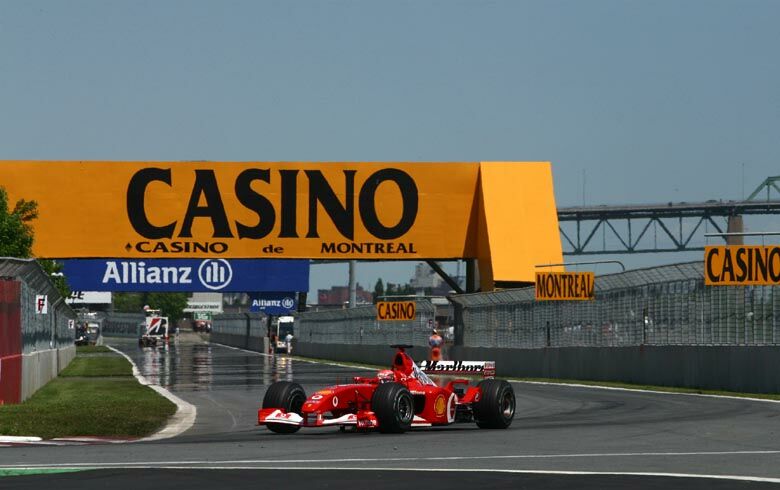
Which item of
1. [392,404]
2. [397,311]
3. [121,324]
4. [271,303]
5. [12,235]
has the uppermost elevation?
[12,235]

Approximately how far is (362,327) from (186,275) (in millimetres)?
15695

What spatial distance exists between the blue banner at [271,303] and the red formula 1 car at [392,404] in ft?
229

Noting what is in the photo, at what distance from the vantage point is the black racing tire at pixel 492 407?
62.6 ft

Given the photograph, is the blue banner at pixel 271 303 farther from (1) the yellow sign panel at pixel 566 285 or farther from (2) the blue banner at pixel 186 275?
(1) the yellow sign panel at pixel 566 285

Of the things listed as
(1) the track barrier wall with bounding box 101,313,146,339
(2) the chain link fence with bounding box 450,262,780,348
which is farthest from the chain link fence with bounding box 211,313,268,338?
(2) the chain link fence with bounding box 450,262,780,348

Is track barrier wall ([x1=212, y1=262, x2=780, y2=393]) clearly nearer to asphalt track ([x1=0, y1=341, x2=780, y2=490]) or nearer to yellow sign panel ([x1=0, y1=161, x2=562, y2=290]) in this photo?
yellow sign panel ([x1=0, y1=161, x2=562, y2=290])

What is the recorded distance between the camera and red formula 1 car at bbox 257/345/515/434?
59.6 feet

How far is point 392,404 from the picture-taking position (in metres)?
18.0

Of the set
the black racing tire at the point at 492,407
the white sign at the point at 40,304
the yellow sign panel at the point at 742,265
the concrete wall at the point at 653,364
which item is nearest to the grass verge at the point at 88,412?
the white sign at the point at 40,304

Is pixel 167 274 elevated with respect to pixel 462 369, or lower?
elevated

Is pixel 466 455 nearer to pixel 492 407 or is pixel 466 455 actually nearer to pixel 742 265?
pixel 492 407

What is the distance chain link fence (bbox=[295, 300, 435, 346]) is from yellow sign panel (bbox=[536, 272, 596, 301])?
16.6 m

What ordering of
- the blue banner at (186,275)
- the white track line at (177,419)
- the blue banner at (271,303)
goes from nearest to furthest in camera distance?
the white track line at (177,419)
the blue banner at (186,275)
the blue banner at (271,303)

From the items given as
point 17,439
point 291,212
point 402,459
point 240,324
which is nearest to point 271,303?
point 240,324
